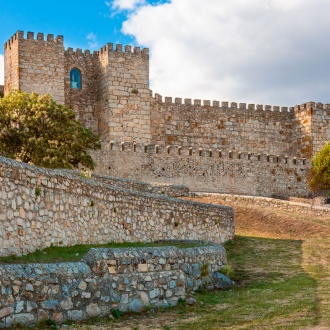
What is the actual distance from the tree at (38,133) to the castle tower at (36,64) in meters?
8.25

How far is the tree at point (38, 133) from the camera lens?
2920 cm

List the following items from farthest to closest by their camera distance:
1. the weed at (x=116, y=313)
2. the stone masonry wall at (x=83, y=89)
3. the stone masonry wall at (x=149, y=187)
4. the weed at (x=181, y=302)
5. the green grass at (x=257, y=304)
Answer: the stone masonry wall at (x=83, y=89) → the stone masonry wall at (x=149, y=187) → the weed at (x=181, y=302) → the weed at (x=116, y=313) → the green grass at (x=257, y=304)

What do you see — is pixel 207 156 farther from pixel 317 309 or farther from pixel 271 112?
pixel 317 309

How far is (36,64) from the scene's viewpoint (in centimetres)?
3962

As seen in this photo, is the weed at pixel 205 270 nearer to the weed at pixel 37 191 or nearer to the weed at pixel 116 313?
the weed at pixel 116 313

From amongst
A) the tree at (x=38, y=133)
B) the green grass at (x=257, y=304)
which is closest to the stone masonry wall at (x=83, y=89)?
the tree at (x=38, y=133)

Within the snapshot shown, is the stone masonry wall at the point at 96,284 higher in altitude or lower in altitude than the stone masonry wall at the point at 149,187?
lower

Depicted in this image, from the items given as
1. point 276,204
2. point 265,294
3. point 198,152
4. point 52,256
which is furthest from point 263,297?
point 198,152

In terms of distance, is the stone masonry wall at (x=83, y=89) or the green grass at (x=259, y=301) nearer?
A: the green grass at (x=259, y=301)

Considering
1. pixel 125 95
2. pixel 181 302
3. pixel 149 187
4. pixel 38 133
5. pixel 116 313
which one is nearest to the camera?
pixel 116 313

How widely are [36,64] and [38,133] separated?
34.7 feet

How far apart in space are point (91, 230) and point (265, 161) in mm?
26815

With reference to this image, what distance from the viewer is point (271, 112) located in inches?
2050

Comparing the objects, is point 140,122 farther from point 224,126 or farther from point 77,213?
point 77,213
